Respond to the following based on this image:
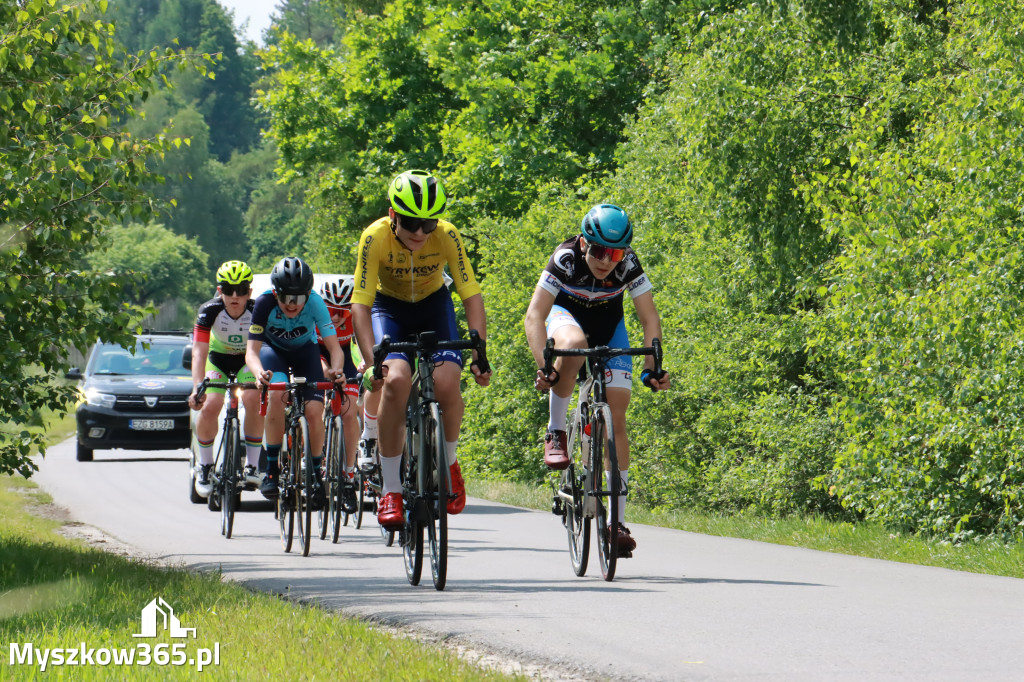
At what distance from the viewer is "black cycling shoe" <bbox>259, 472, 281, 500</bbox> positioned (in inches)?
441

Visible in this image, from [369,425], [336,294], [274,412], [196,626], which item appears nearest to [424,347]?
[369,425]

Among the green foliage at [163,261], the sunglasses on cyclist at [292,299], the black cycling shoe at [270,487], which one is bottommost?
the black cycling shoe at [270,487]

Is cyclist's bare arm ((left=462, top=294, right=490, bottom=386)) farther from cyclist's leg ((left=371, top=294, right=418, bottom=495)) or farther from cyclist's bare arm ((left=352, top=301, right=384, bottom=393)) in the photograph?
cyclist's bare arm ((left=352, top=301, right=384, bottom=393))

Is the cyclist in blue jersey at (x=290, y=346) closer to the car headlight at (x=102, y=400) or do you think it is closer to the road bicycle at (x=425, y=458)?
the road bicycle at (x=425, y=458)

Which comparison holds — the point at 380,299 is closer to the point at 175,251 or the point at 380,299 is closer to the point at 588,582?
the point at 588,582

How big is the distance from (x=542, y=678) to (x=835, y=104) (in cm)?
1203

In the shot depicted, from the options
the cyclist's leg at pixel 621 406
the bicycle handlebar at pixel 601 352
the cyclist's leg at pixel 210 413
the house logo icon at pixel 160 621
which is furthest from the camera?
the cyclist's leg at pixel 210 413

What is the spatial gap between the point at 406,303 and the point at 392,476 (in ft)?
3.78

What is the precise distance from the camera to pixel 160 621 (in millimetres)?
7125

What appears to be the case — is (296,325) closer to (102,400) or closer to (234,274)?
(234,274)

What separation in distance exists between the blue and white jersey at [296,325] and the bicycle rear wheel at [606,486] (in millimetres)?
3367

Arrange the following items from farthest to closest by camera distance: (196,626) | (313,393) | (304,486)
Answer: (313,393)
(304,486)
(196,626)

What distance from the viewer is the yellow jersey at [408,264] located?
335 inches

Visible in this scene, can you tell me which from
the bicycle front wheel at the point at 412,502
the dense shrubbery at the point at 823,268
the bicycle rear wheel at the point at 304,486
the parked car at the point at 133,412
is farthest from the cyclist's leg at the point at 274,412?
the parked car at the point at 133,412
